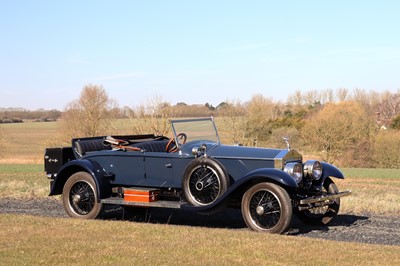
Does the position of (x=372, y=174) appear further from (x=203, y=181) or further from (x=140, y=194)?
(x=203, y=181)

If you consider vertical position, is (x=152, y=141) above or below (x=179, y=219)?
above

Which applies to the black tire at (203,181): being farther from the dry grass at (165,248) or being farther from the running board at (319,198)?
the running board at (319,198)

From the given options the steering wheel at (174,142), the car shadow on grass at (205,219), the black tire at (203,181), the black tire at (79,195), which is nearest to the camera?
the black tire at (203,181)

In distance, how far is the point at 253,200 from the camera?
7.66 m

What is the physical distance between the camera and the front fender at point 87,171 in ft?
28.7

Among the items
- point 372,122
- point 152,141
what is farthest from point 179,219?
point 372,122

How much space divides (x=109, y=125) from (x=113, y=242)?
119 ft

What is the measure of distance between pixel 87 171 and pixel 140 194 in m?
1.05

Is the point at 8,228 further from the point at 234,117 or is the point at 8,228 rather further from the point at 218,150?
the point at 234,117

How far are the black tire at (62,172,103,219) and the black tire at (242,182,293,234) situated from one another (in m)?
2.58

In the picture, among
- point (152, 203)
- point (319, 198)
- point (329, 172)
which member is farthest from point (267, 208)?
point (152, 203)

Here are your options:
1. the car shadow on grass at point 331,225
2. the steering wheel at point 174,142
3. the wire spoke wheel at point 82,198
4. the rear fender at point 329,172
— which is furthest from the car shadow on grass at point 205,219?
the steering wheel at point 174,142

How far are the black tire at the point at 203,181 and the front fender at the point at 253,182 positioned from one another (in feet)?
0.37

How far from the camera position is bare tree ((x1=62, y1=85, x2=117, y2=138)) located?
45094 millimetres
